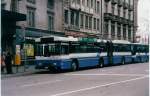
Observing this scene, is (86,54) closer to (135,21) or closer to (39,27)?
(39,27)

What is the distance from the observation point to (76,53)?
31.8m

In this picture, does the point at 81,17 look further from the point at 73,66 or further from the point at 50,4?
the point at 73,66

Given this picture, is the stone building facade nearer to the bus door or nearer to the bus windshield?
the bus door

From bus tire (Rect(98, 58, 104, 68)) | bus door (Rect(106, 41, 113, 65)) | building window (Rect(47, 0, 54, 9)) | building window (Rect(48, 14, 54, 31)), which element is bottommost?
bus tire (Rect(98, 58, 104, 68))

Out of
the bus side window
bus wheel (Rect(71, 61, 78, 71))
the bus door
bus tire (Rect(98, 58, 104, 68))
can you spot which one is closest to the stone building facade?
the bus door

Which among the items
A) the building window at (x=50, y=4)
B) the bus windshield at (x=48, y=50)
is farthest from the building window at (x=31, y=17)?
the bus windshield at (x=48, y=50)

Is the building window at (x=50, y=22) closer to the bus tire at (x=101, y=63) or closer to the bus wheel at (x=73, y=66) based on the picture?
the bus tire at (x=101, y=63)

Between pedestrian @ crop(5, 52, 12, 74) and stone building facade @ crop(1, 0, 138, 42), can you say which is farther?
stone building facade @ crop(1, 0, 138, 42)

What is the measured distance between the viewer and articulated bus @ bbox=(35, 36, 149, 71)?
29.6 metres

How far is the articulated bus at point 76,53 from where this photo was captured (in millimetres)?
29578

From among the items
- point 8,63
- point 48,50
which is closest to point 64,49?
point 48,50

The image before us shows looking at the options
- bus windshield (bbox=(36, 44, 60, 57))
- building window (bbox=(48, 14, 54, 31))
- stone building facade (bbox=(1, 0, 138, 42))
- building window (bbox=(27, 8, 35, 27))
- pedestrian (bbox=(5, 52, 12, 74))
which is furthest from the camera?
building window (bbox=(48, 14, 54, 31))

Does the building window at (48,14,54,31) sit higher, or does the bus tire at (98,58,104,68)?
the building window at (48,14,54,31)

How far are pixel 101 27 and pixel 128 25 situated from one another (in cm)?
1293
